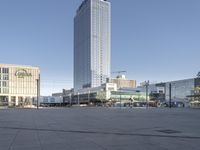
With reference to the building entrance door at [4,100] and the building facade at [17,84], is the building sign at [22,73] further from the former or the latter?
the building entrance door at [4,100]

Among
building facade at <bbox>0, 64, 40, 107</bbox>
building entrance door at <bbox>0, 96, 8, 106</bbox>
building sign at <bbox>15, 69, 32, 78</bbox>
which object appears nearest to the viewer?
building entrance door at <bbox>0, 96, 8, 106</bbox>

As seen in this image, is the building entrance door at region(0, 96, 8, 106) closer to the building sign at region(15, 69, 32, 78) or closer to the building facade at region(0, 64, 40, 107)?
the building facade at region(0, 64, 40, 107)

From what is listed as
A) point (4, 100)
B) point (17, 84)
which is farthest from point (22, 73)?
point (4, 100)

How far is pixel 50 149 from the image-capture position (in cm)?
1118

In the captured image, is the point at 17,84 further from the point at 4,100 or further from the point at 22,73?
the point at 4,100

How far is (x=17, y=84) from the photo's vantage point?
190 metres

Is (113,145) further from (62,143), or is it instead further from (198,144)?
(198,144)

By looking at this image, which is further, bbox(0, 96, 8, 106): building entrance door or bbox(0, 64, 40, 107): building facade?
bbox(0, 64, 40, 107): building facade

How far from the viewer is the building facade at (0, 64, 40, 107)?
183250mm

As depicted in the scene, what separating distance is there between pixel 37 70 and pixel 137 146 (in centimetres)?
19021

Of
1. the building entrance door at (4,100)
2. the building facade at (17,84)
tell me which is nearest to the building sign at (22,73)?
the building facade at (17,84)

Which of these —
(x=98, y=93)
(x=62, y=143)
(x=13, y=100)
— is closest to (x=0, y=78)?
(x=13, y=100)

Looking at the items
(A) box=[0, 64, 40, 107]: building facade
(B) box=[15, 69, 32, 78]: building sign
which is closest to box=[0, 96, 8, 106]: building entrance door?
(A) box=[0, 64, 40, 107]: building facade

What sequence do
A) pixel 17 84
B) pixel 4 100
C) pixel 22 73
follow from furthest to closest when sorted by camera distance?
pixel 22 73 → pixel 17 84 → pixel 4 100
